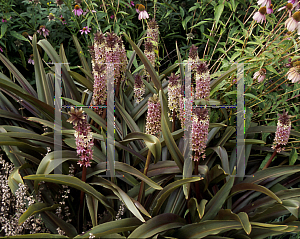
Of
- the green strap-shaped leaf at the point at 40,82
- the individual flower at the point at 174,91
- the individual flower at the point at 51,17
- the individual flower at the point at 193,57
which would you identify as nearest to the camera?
the individual flower at the point at 174,91

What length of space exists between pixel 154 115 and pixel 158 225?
1.53 feet

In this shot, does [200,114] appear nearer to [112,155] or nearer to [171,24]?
[112,155]

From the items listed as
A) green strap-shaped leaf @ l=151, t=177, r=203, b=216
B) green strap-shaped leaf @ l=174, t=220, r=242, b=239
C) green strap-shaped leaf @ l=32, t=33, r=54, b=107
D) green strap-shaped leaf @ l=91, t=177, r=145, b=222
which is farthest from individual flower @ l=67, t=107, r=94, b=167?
green strap-shaped leaf @ l=32, t=33, r=54, b=107

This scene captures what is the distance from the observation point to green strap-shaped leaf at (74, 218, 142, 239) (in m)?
1.04

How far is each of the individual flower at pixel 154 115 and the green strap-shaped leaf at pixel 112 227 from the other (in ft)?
1.29

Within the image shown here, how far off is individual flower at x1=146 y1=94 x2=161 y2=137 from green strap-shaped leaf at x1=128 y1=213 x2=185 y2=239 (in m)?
0.37

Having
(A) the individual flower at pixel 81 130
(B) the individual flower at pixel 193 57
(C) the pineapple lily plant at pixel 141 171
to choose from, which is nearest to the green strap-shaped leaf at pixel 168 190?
(C) the pineapple lily plant at pixel 141 171

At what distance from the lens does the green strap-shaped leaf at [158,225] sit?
106 cm

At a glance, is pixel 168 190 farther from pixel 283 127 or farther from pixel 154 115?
pixel 283 127

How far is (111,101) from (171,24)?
1.58m

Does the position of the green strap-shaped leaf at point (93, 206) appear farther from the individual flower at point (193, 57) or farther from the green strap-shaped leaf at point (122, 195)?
the individual flower at point (193, 57)

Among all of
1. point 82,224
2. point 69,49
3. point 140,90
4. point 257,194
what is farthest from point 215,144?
point 69,49

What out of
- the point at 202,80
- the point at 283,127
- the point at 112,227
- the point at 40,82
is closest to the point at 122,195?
the point at 112,227

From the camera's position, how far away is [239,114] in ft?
5.19
